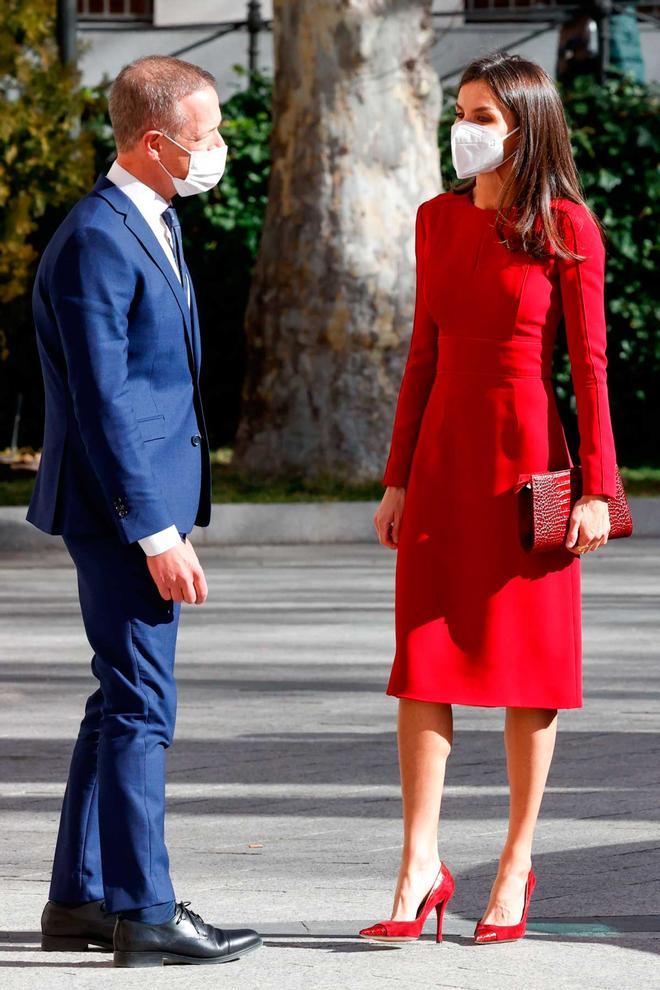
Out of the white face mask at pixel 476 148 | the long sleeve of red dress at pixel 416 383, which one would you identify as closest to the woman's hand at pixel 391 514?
the long sleeve of red dress at pixel 416 383

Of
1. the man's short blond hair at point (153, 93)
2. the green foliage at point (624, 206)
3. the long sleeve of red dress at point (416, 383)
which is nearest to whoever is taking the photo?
the man's short blond hair at point (153, 93)

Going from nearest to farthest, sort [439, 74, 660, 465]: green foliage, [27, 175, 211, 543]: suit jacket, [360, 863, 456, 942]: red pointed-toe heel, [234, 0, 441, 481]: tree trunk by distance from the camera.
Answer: [27, 175, 211, 543]: suit jacket < [360, 863, 456, 942]: red pointed-toe heel < [234, 0, 441, 481]: tree trunk < [439, 74, 660, 465]: green foliage

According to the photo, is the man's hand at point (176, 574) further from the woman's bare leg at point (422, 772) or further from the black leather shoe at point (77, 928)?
the black leather shoe at point (77, 928)

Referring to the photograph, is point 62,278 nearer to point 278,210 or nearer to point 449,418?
point 449,418

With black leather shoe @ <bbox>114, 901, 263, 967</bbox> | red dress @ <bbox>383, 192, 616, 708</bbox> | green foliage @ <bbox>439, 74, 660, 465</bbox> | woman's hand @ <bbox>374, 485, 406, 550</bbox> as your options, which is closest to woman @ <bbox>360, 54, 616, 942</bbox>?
red dress @ <bbox>383, 192, 616, 708</bbox>

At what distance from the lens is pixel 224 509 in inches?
523

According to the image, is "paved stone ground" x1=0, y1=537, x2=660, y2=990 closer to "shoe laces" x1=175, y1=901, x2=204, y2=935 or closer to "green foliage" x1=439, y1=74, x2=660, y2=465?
"shoe laces" x1=175, y1=901, x2=204, y2=935

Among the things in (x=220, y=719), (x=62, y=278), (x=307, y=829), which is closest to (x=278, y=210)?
(x=220, y=719)

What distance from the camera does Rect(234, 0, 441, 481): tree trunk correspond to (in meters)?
15.6

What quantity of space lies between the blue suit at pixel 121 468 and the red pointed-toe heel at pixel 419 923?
45 centimetres

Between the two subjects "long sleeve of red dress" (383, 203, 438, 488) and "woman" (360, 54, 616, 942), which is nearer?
"woman" (360, 54, 616, 942)

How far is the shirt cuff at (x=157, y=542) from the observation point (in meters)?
3.75

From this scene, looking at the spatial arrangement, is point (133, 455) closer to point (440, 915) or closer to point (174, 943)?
point (174, 943)

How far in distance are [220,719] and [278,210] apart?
378 inches
